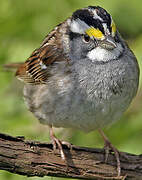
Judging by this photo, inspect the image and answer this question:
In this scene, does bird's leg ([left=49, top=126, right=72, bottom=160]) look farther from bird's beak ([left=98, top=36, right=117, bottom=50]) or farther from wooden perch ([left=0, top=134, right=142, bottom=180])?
bird's beak ([left=98, top=36, right=117, bottom=50])

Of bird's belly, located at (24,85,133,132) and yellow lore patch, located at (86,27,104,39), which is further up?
yellow lore patch, located at (86,27,104,39)

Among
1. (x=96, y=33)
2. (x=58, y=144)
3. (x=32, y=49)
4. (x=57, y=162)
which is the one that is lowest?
(x=57, y=162)

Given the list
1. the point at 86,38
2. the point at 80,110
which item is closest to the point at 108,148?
the point at 80,110

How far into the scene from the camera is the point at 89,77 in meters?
3.61

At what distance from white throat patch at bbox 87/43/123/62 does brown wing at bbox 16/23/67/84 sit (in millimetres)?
219

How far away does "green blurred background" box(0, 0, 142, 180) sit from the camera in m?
3.81

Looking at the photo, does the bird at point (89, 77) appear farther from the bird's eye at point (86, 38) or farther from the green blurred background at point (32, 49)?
the green blurred background at point (32, 49)

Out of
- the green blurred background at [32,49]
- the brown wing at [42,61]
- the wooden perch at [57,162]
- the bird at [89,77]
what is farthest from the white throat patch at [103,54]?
the wooden perch at [57,162]

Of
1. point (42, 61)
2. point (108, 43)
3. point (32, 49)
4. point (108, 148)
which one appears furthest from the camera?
point (32, 49)

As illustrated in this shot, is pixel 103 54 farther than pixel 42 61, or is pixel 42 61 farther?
pixel 42 61

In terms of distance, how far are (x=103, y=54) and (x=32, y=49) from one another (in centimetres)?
87

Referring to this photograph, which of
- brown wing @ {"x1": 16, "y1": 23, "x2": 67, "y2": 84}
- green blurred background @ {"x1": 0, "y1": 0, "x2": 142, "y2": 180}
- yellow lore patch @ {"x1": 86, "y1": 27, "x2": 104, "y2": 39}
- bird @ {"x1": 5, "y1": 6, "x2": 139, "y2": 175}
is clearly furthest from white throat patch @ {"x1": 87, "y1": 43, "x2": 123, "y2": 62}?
green blurred background @ {"x1": 0, "y1": 0, "x2": 142, "y2": 180}

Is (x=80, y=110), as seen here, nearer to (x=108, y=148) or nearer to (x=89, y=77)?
(x=89, y=77)

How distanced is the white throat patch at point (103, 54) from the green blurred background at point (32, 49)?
465 millimetres
